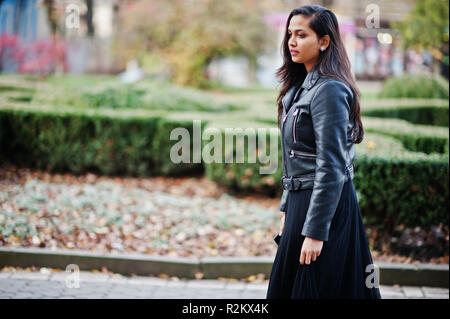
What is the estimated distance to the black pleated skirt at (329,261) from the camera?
245 centimetres

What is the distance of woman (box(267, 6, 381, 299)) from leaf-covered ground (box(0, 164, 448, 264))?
8.97ft

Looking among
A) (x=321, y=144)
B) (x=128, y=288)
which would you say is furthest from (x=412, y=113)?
(x=321, y=144)

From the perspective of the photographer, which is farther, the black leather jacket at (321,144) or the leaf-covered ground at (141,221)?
the leaf-covered ground at (141,221)

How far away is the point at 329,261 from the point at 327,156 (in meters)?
0.54

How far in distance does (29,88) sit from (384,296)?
32.9 ft

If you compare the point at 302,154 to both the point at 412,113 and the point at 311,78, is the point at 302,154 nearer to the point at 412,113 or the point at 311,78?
the point at 311,78

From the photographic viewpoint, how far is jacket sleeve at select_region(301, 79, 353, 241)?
2.35 metres

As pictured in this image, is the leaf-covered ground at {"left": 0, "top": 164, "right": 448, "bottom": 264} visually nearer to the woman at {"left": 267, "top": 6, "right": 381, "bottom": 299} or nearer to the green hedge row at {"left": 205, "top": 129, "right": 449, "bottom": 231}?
the green hedge row at {"left": 205, "top": 129, "right": 449, "bottom": 231}

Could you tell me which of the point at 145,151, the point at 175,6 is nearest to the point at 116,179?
the point at 145,151

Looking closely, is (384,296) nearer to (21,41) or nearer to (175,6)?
(175,6)

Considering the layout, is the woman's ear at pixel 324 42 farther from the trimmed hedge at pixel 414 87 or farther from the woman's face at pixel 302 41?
the trimmed hedge at pixel 414 87

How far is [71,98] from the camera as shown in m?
9.07

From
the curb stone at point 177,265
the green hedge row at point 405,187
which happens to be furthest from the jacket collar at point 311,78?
the green hedge row at point 405,187
